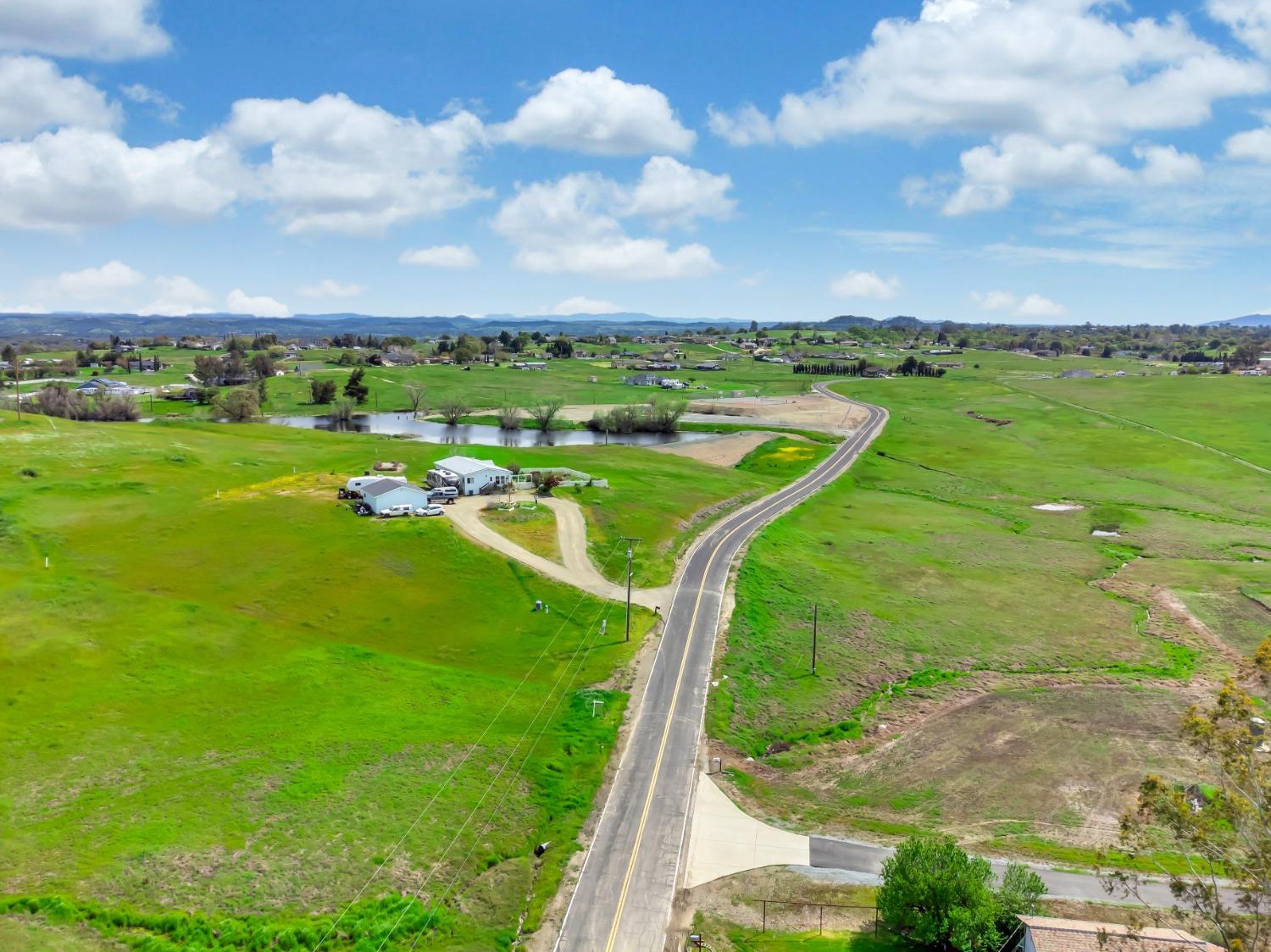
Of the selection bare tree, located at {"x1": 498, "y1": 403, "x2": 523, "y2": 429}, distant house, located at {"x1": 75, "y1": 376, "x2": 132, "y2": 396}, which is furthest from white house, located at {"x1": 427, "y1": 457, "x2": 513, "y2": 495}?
distant house, located at {"x1": 75, "y1": 376, "x2": 132, "y2": 396}

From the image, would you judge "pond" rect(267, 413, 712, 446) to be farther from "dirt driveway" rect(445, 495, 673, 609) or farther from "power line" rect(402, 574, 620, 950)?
"power line" rect(402, 574, 620, 950)

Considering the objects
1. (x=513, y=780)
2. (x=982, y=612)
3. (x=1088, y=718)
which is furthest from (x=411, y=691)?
(x=982, y=612)

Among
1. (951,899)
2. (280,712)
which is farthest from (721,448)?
(951,899)

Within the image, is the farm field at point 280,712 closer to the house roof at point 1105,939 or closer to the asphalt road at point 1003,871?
the asphalt road at point 1003,871

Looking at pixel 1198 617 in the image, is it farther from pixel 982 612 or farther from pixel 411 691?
pixel 411 691

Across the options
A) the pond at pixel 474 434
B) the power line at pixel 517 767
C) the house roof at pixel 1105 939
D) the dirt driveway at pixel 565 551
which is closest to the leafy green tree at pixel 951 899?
the house roof at pixel 1105 939

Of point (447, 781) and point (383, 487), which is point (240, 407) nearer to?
point (383, 487)
